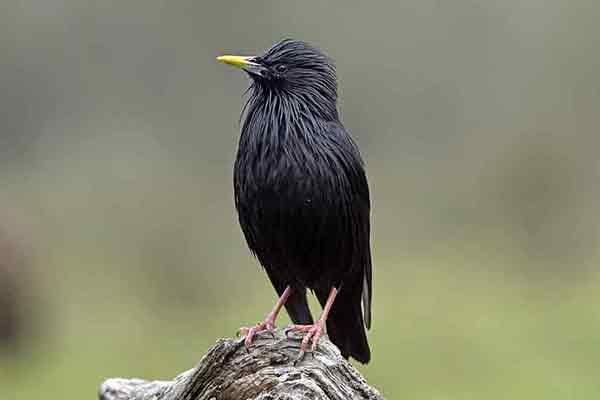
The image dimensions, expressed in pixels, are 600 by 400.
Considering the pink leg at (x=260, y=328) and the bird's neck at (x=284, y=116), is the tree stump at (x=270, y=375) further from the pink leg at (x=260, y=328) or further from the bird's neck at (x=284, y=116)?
the bird's neck at (x=284, y=116)

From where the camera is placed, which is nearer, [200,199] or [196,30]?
[196,30]

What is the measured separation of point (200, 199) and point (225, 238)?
258mm

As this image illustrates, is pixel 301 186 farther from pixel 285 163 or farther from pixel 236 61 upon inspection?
pixel 236 61

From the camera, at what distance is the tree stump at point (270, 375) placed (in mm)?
2186

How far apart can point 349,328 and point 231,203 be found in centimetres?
248

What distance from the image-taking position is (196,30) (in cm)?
475

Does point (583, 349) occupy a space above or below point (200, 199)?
below

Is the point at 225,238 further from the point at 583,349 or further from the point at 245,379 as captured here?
the point at 245,379

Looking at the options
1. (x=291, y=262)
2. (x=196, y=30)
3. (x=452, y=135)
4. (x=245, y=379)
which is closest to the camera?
(x=245, y=379)

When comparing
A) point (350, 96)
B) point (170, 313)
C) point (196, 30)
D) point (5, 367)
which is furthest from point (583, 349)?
point (5, 367)

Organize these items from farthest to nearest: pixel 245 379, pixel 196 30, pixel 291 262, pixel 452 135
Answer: pixel 452 135 → pixel 196 30 → pixel 291 262 → pixel 245 379

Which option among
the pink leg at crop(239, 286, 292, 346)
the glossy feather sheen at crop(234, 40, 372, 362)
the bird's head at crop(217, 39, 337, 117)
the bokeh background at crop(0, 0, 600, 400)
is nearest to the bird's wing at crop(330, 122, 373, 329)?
the glossy feather sheen at crop(234, 40, 372, 362)

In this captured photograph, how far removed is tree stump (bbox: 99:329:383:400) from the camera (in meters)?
2.19

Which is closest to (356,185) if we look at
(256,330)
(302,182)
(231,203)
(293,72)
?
(302,182)
